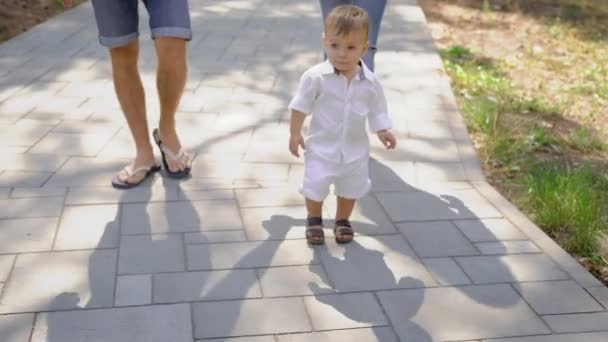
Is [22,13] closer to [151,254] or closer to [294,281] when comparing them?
[151,254]

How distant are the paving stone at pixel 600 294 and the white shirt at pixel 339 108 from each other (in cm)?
105

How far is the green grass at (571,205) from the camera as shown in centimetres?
326

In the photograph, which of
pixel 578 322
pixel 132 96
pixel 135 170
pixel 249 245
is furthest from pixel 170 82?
pixel 578 322

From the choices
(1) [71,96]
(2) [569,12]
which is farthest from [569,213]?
(2) [569,12]

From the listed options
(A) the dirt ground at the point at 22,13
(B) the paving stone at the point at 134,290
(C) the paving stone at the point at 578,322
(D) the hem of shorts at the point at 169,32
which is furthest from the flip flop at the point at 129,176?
(A) the dirt ground at the point at 22,13

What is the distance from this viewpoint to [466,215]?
3.47m

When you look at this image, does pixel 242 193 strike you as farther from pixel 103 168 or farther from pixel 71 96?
pixel 71 96

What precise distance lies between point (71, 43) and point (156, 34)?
11.3 ft

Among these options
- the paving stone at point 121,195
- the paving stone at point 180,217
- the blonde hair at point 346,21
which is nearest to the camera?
the blonde hair at point 346,21

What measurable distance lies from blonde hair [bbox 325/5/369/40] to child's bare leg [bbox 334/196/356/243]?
0.76 metres

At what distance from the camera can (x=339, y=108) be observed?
2.92 meters

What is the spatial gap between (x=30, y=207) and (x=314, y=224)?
1341 mm

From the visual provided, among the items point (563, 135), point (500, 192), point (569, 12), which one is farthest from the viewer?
point (569, 12)

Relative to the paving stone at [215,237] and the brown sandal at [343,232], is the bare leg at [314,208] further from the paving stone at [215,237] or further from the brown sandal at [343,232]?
the paving stone at [215,237]
